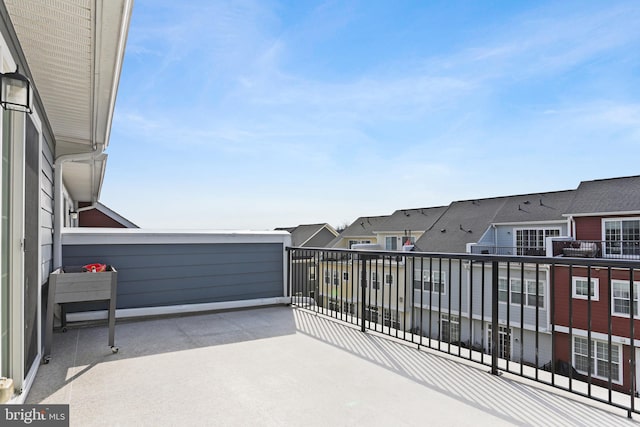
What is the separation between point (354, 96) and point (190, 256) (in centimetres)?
744

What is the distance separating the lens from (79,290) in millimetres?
Result: 2789

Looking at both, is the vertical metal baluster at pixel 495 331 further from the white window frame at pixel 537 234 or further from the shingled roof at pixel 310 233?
the shingled roof at pixel 310 233

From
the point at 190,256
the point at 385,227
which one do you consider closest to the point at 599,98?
the point at 385,227

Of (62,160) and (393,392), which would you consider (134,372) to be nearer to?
(393,392)

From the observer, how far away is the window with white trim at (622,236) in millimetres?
12039

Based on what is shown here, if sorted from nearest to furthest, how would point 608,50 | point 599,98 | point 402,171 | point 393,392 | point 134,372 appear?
point 393,392 → point 134,372 → point 608,50 → point 599,98 → point 402,171

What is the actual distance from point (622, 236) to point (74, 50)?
16.2 meters

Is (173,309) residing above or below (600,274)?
above

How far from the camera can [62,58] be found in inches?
88.6

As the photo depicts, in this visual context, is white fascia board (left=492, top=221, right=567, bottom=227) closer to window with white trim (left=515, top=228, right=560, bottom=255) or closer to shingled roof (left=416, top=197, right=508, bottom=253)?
window with white trim (left=515, top=228, right=560, bottom=255)

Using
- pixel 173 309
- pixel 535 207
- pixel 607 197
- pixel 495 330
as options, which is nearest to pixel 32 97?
pixel 173 309

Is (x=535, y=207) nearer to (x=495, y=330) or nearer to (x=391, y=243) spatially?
(x=391, y=243)

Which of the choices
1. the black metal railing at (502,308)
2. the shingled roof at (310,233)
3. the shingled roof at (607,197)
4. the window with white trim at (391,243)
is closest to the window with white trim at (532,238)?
the shingled roof at (607,197)

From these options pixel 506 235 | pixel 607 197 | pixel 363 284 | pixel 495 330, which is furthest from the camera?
pixel 506 235
